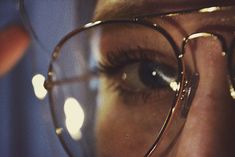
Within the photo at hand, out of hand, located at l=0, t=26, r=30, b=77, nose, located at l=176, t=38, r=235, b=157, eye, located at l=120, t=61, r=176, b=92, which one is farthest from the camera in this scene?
hand, located at l=0, t=26, r=30, b=77

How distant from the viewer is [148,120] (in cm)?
68

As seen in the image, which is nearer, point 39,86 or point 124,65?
point 124,65

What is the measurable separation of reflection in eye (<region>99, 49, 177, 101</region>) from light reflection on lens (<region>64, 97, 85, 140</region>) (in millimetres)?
122

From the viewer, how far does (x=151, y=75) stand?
0.70 metres

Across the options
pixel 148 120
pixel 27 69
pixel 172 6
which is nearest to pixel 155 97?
pixel 148 120

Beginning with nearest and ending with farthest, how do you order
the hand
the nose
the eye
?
the nose, the eye, the hand

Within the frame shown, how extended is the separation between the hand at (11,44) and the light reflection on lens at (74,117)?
145 millimetres

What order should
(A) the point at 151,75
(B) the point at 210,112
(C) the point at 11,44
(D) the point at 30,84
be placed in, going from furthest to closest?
(D) the point at 30,84 → (C) the point at 11,44 → (A) the point at 151,75 → (B) the point at 210,112

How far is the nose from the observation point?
568mm

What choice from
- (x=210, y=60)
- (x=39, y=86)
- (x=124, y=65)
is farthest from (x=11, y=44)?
(x=210, y=60)

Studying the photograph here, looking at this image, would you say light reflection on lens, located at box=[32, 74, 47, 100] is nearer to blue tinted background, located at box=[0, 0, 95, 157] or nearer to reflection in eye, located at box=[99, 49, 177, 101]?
blue tinted background, located at box=[0, 0, 95, 157]

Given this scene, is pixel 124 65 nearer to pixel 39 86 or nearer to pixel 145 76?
pixel 145 76

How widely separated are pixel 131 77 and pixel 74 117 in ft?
0.55

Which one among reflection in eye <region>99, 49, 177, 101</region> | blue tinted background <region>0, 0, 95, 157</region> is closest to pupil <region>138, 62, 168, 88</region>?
reflection in eye <region>99, 49, 177, 101</region>
